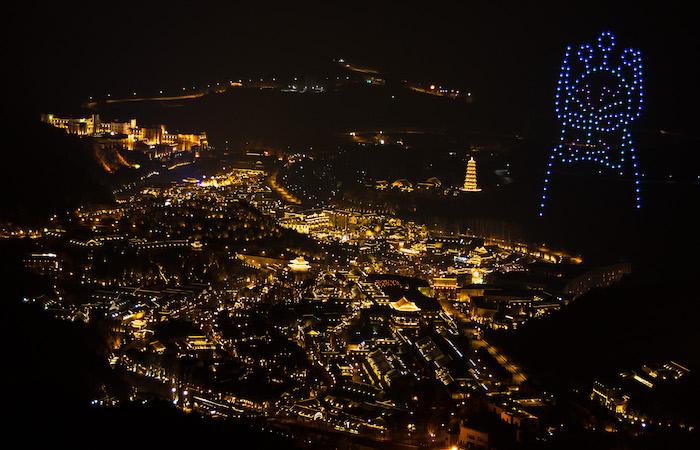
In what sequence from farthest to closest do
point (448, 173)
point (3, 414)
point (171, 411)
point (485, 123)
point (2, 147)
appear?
point (485, 123) < point (448, 173) < point (2, 147) < point (171, 411) < point (3, 414)

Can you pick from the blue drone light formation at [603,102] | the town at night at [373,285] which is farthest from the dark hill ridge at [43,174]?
the blue drone light formation at [603,102]

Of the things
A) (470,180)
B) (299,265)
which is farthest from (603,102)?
(470,180)

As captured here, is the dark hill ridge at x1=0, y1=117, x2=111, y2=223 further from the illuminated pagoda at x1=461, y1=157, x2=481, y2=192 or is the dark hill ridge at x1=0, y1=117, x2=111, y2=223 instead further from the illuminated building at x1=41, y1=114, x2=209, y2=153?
the illuminated pagoda at x1=461, y1=157, x2=481, y2=192

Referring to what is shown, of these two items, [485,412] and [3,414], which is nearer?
[3,414]

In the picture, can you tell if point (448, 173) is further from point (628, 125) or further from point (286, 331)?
point (286, 331)

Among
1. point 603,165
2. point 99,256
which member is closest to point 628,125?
point 603,165

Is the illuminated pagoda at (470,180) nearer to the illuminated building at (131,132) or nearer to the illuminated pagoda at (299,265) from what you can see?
the illuminated pagoda at (299,265)

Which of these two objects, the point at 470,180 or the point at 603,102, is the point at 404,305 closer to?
the point at 603,102
